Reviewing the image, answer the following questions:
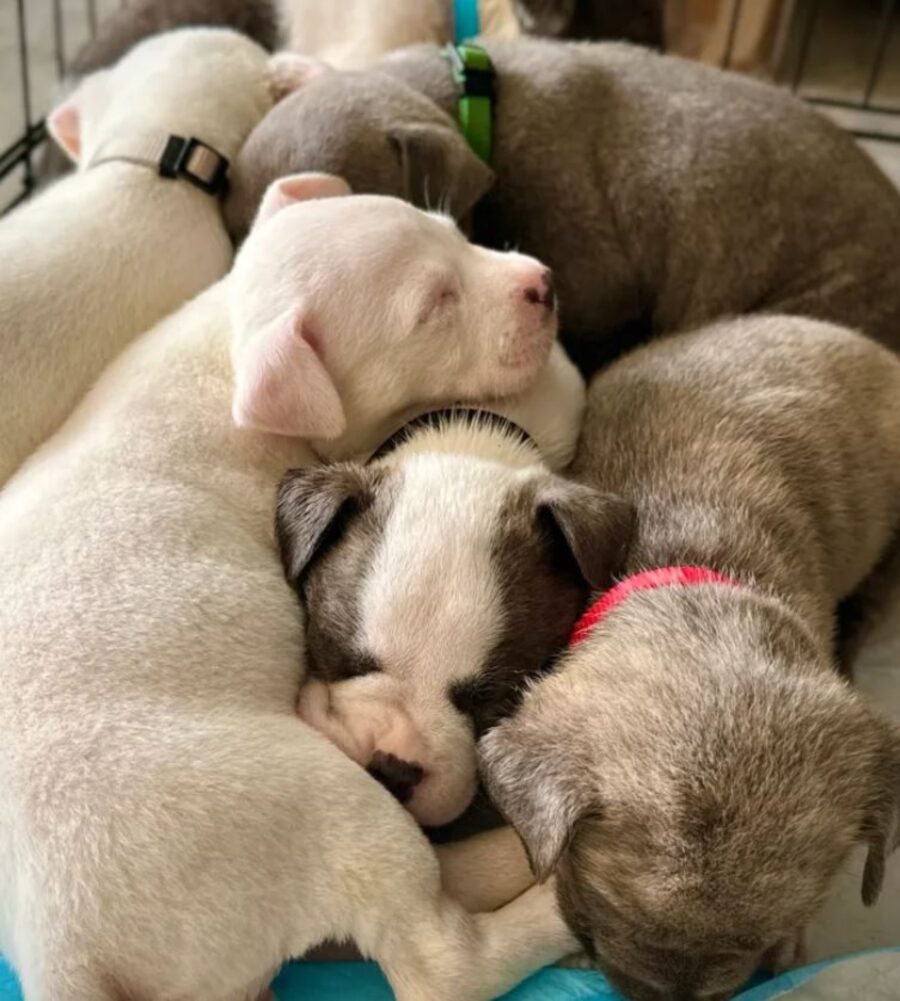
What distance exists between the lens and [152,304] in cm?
248

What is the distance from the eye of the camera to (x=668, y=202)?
110 inches

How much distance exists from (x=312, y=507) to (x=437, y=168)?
951mm

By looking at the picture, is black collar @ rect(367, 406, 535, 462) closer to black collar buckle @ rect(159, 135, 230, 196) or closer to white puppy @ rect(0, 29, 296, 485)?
white puppy @ rect(0, 29, 296, 485)

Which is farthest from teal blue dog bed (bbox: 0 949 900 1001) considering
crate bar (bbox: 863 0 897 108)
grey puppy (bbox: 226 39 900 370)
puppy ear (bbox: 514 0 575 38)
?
crate bar (bbox: 863 0 897 108)

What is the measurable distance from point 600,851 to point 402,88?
1.74 metres

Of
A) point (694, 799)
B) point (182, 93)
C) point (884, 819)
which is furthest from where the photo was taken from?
point (182, 93)

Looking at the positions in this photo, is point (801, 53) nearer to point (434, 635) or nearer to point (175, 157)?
point (175, 157)

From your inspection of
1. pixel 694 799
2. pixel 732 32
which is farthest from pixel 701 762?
pixel 732 32

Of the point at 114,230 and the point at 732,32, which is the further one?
the point at 732,32

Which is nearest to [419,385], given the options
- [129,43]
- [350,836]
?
[350,836]

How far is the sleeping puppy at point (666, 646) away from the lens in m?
1.48

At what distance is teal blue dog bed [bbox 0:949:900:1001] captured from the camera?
67.1 inches

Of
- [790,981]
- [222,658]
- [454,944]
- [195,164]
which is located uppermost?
[195,164]

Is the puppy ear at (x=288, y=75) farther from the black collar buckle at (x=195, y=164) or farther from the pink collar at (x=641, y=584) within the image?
the pink collar at (x=641, y=584)
